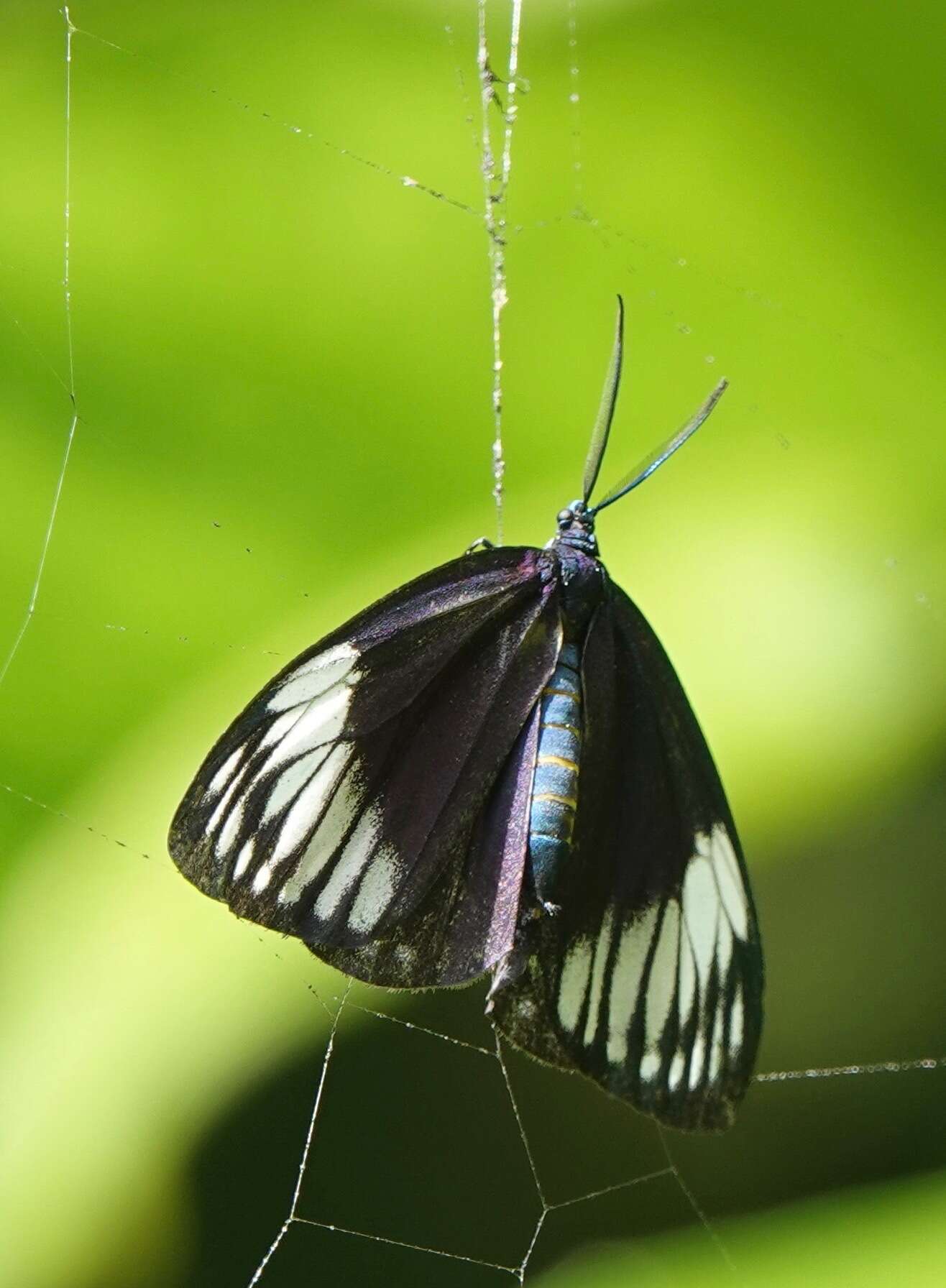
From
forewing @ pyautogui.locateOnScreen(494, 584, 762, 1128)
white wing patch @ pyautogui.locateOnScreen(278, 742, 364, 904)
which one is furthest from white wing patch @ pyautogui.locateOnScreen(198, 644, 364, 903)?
forewing @ pyautogui.locateOnScreen(494, 584, 762, 1128)

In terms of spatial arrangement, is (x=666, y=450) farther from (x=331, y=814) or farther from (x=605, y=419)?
(x=331, y=814)

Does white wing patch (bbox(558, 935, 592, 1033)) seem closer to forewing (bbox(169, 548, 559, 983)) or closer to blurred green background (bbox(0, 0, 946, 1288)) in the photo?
forewing (bbox(169, 548, 559, 983))

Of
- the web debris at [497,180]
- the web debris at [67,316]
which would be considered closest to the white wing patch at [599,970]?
the web debris at [497,180]

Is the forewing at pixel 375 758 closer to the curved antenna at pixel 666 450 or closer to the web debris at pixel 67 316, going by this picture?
the curved antenna at pixel 666 450

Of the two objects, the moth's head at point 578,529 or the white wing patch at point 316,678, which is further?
the moth's head at point 578,529

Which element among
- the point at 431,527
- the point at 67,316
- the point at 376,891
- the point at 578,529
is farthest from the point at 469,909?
the point at 67,316

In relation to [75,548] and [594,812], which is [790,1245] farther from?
[75,548]
